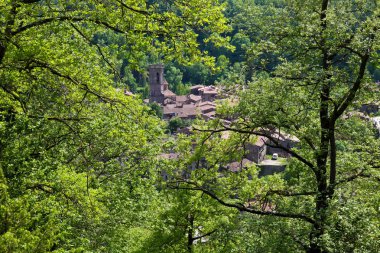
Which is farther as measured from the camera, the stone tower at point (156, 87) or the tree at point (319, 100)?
the stone tower at point (156, 87)

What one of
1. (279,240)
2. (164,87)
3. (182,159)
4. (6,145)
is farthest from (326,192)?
(164,87)

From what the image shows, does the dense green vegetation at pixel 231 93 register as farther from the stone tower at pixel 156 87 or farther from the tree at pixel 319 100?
the stone tower at pixel 156 87

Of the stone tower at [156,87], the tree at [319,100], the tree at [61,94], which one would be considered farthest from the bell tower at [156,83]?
the tree at [319,100]

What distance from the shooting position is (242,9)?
10711mm

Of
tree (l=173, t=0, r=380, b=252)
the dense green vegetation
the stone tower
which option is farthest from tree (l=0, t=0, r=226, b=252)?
the stone tower

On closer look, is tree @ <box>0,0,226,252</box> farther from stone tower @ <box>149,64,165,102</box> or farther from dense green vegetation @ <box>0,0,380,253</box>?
stone tower @ <box>149,64,165,102</box>

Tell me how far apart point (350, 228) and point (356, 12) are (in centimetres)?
431

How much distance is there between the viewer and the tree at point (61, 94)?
7.64 meters

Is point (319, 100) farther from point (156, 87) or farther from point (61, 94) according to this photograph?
point (156, 87)

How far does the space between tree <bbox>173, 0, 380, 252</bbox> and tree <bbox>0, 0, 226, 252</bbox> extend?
1847 mm

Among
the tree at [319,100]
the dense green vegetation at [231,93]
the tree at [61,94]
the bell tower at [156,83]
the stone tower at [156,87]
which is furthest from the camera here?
the stone tower at [156,87]

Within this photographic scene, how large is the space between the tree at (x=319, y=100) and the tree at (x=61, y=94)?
72.7 inches

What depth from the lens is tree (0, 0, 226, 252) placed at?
764cm

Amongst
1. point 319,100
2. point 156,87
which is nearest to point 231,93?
point 319,100
